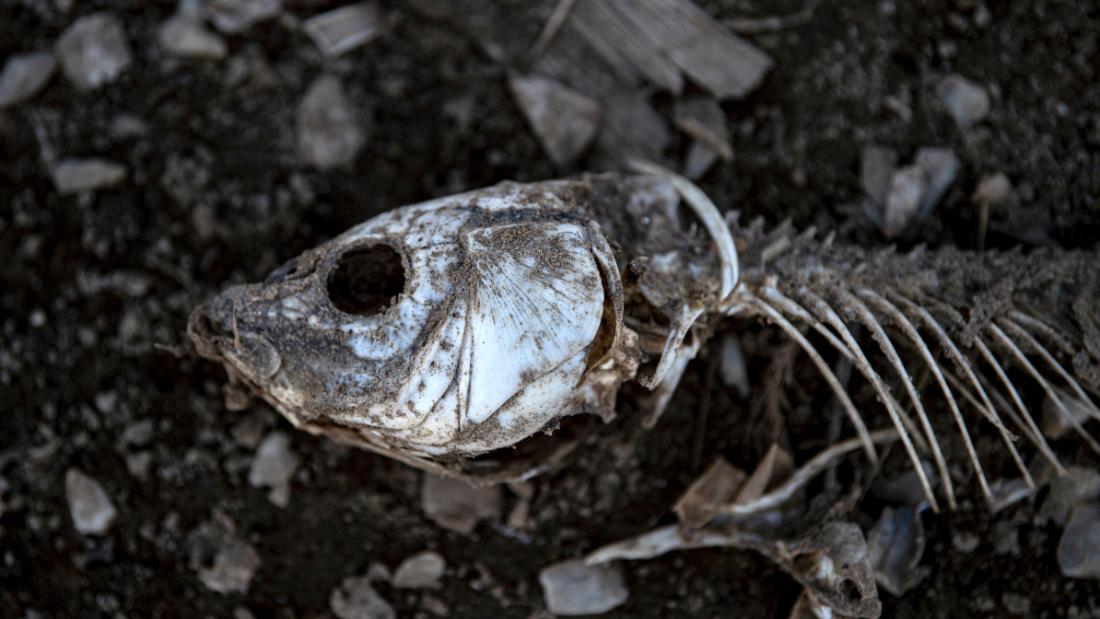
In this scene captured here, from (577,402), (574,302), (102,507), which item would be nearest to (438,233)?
(574,302)

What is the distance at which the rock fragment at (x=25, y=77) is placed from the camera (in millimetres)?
2006

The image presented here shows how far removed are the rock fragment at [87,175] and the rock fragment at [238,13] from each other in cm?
40

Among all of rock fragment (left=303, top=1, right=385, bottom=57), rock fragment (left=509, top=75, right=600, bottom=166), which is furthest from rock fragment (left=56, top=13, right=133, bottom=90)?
rock fragment (left=509, top=75, right=600, bottom=166)

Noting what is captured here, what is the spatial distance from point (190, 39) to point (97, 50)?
22 centimetres

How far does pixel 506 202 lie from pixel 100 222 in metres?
1.04

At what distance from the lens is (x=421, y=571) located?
190 cm

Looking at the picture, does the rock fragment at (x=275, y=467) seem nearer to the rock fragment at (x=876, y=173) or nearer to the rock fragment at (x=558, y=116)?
the rock fragment at (x=558, y=116)

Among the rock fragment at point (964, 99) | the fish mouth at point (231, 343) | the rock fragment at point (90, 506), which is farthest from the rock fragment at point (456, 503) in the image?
the rock fragment at point (964, 99)

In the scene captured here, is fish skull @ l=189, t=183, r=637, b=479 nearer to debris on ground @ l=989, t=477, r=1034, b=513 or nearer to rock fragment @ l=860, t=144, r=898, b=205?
rock fragment @ l=860, t=144, r=898, b=205

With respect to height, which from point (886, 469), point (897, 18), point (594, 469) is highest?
point (897, 18)

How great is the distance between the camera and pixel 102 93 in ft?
6.58

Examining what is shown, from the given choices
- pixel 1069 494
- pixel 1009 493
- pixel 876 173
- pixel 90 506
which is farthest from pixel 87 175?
pixel 1069 494

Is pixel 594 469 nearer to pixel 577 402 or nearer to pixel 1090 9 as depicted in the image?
pixel 577 402

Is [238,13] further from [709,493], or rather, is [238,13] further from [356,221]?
[709,493]
